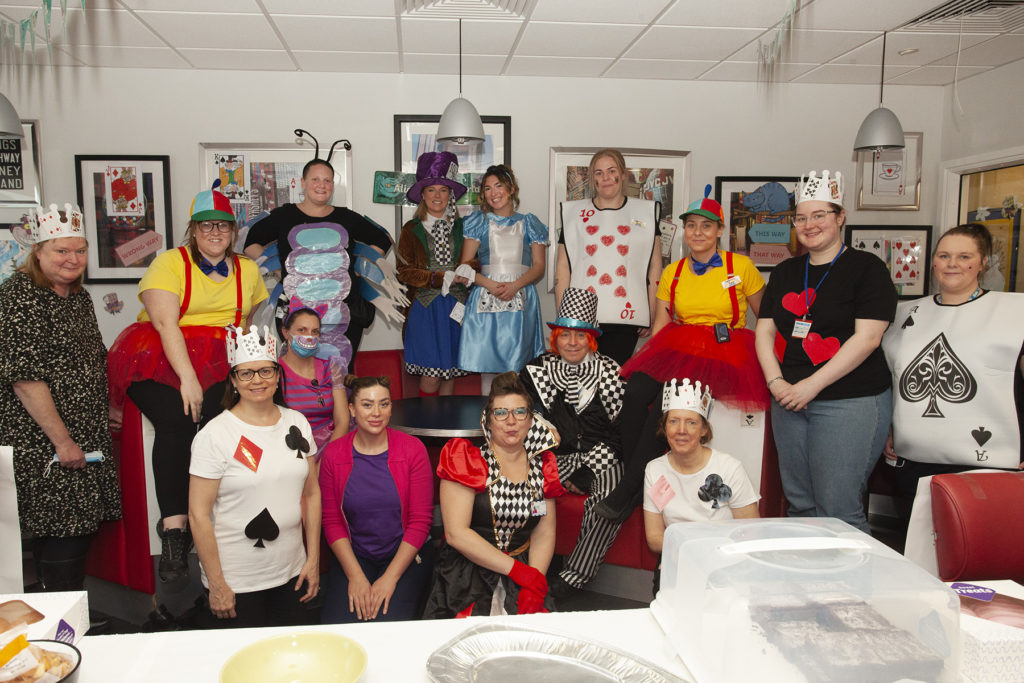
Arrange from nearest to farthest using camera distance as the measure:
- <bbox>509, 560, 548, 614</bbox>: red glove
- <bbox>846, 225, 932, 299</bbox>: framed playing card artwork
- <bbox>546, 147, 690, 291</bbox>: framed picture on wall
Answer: <bbox>509, 560, 548, 614</bbox>: red glove < <bbox>546, 147, 690, 291</bbox>: framed picture on wall < <bbox>846, 225, 932, 299</bbox>: framed playing card artwork

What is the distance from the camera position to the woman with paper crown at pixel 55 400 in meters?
2.57

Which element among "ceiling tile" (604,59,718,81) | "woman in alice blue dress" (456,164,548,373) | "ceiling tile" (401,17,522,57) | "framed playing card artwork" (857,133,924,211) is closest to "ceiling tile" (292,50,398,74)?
"ceiling tile" (401,17,522,57)

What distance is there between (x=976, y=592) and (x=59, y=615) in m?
1.62

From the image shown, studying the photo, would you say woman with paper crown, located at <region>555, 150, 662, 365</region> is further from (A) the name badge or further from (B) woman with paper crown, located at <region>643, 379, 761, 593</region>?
(B) woman with paper crown, located at <region>643, 379, 761, 593</region>

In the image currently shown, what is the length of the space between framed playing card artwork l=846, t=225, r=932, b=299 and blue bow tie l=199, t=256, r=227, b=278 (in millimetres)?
4307

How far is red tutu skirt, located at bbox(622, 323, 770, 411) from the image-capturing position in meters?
3.00

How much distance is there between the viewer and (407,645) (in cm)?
116

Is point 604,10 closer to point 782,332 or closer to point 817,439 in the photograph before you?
point 782,332

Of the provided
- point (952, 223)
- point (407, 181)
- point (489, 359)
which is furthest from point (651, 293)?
point (952, 223)

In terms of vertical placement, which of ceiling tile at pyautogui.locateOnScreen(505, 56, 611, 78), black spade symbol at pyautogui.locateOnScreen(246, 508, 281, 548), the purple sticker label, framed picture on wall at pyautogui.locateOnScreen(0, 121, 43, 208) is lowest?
black spade symbol at pyautogui.locateOnScreen(246, 508, 281, 548)

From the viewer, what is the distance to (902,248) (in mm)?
5074

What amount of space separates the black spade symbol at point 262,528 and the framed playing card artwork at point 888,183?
15.2ft

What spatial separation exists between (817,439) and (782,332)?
443mm

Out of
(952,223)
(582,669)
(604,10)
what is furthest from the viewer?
(952,223)
